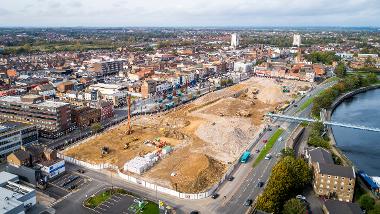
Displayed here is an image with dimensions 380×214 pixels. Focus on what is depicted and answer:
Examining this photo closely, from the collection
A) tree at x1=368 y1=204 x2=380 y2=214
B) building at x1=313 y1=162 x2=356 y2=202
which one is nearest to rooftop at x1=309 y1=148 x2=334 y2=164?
building at x1=313 y1=162 x2=356 y2=202

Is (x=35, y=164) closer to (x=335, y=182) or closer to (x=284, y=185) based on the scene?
(x=284, y=185)

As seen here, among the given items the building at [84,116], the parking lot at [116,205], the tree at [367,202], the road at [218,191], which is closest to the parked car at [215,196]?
the road at [218,191]

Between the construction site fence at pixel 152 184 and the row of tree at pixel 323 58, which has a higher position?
the row of tree at pixel 323 58

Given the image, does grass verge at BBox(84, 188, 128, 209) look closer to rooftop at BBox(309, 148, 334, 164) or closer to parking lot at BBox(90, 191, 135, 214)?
parking lot at BBox(90, 191, 135, 214)

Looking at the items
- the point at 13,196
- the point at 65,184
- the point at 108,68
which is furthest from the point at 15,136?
the point at 108,68

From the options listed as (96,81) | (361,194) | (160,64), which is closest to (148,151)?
(361,194)

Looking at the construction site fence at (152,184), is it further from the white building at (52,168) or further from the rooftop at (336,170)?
the rooftop at (336,170)

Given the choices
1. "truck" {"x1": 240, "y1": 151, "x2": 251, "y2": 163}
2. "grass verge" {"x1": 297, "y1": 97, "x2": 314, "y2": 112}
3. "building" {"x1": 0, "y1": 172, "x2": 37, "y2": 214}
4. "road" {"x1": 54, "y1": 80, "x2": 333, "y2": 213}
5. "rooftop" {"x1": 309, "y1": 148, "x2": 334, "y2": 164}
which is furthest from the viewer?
"grass verge" {"x1": 297, "y1": 97, "x2": 314, "y2": 112}
